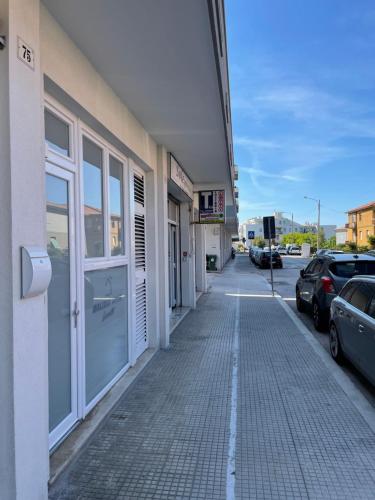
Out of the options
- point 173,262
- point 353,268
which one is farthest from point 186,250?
point 353,268

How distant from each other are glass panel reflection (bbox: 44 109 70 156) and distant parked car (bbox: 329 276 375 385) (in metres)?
3.76

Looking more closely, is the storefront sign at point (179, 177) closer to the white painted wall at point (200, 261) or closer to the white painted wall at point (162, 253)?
the white painted wall at point (162, 253)

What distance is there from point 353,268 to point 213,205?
13.8 feet

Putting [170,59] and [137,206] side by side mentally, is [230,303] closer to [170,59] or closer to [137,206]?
[137,206]

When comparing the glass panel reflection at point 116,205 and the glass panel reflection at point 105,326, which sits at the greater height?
the glass panel reflection at point 116,205

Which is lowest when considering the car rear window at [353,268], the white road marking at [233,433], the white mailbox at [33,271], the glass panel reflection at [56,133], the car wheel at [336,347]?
the white road marking at [233,433]

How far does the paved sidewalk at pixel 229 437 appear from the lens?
9.29 feet

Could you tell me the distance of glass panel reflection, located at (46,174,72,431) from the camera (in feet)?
10.5

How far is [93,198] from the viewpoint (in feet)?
13.8

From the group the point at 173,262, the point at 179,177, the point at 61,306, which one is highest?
the point at 179,177

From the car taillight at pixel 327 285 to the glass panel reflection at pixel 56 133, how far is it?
5.96m

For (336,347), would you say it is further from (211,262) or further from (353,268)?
(211,262)

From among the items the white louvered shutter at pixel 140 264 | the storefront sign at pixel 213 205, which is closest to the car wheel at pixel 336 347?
the white louvered shutter at pixel 140 264

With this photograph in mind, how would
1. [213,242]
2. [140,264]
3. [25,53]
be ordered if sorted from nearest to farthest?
[25,53] → [140,264] → [213,242]
